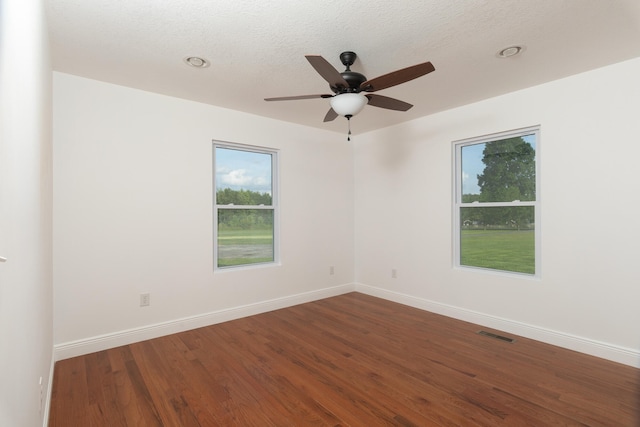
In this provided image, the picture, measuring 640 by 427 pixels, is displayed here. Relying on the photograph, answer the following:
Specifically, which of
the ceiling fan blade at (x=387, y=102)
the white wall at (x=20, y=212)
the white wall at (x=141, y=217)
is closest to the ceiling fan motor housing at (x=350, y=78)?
the ceiling fan blade at (x=387, y=102)

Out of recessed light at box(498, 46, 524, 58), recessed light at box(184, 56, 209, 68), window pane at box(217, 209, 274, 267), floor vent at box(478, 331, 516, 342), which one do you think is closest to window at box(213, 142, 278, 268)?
window pane at box(217, 209, 274, 267)

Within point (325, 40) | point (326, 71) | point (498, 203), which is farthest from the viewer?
point (498, 203)

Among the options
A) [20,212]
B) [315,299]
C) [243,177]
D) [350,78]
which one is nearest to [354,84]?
[350,78]

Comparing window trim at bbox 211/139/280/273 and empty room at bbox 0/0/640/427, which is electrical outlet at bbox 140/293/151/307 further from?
window trim at bbox 211/139/280/273

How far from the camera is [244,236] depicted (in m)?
4.17

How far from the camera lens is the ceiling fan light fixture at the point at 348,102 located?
2.38 metres

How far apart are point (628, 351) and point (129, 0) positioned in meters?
4.53

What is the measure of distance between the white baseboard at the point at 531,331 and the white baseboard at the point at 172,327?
4.46ft

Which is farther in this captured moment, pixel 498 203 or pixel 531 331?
pixel 498 203

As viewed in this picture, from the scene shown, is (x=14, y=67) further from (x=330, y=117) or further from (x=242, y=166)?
(x=242, y=166)

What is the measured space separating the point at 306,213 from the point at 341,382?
102 inches

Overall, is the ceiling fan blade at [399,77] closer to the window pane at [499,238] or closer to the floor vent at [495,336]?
the window pane at [499,238]

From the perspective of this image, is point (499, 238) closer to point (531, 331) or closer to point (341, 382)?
point (531, 331)

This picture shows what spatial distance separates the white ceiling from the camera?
1998 mm
